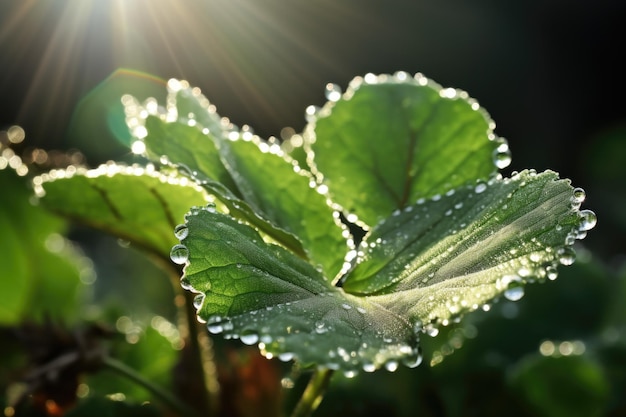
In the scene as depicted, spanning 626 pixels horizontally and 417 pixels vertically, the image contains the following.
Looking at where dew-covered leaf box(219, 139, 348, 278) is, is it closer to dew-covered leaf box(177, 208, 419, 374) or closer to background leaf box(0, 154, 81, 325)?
dew-covered leaf box(177, 208, 419, 374)

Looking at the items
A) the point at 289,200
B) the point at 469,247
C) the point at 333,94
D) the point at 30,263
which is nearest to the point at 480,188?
the point at 469,247

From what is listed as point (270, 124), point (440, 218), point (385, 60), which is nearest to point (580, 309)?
point (440, 218)

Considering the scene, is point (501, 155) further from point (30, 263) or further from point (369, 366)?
point (30, 263)

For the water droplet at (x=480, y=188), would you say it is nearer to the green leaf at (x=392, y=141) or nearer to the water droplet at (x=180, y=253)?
the green leaf at (x=392, y=141)

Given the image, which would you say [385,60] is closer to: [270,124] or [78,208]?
[270,124]

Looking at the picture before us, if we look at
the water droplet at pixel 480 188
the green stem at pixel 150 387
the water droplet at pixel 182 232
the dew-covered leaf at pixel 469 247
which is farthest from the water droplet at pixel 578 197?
the green stem at pixel 150 387

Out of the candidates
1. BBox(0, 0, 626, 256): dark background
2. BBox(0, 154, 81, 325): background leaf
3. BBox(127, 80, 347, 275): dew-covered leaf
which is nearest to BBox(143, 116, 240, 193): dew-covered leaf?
BBox(127, 80, 347, 275): dew-covered leaf

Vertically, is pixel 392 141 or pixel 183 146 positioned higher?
pixel 392 141
